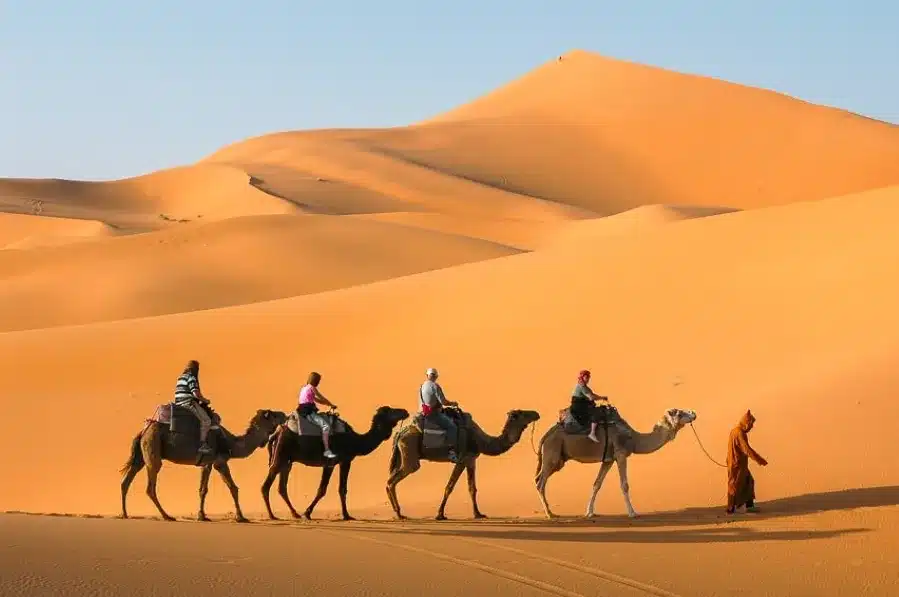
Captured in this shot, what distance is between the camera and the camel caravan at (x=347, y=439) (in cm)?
1564

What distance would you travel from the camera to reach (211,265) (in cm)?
4997

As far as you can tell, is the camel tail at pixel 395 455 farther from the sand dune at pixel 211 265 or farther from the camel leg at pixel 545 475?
the sand dune at pixel 211 265

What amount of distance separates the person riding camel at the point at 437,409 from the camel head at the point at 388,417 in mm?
871

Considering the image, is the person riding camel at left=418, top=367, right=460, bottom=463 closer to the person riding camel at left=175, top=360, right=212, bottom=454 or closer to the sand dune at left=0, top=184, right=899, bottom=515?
the sand dune at left=0, top=184, right=899, bottom=515

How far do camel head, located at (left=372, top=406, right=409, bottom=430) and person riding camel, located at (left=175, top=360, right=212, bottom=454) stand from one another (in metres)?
2.16

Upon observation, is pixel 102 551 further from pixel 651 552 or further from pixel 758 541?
pixel 758 541

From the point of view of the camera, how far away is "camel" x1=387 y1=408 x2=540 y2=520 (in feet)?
52.8

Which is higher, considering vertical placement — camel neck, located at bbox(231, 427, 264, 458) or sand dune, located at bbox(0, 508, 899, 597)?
camel neck, located at bbox(231, 427, 264, 458)

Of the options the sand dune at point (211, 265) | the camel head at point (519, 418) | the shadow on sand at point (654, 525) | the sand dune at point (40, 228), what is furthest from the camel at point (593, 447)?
the sand dune at point (40, 228)

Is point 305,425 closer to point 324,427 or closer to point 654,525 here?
point 324,427

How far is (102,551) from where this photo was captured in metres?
10.9

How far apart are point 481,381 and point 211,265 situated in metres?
26.9

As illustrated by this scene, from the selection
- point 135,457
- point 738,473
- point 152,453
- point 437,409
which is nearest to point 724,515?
point 738,473

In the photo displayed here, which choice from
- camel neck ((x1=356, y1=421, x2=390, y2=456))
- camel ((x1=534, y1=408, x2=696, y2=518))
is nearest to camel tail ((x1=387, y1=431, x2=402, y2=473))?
camel neck ((x1=356, y1=421, x2=390, y2=456))
